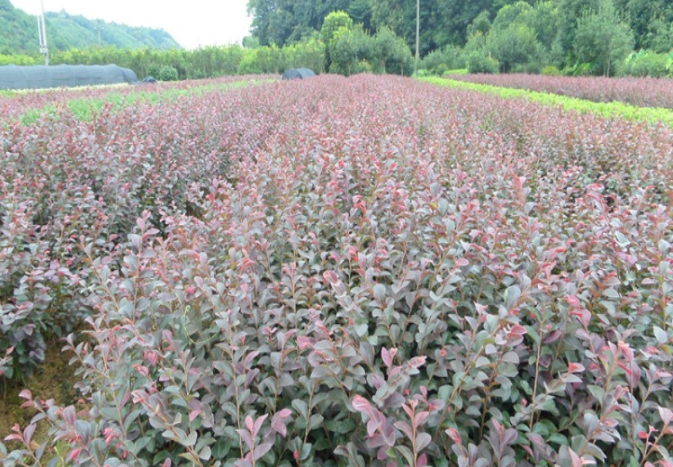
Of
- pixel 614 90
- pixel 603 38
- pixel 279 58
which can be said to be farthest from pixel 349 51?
pixel 614 90

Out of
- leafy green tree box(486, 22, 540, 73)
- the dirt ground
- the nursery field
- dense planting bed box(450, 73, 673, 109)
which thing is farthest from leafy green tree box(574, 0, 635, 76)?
the dirt ground

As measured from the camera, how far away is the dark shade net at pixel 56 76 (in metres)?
22.5

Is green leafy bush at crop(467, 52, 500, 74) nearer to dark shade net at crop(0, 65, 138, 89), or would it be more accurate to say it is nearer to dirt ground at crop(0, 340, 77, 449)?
dark shade net at crop(0, 65, 138, 89)

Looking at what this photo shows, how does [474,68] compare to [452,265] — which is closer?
[452,265]

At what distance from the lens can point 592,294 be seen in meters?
1.60

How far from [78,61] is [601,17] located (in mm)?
39923

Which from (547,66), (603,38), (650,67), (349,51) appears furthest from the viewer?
(349,51)

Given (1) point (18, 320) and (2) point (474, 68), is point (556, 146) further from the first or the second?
(2) point (474, 68)

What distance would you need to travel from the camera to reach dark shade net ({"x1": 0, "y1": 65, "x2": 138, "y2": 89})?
22.5 metres

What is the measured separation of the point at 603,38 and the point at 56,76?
28.1 meters

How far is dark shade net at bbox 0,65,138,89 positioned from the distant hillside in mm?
14824

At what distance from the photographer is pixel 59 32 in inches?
2729

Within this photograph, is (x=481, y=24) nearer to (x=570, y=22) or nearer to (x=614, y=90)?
(x=570, y=22)

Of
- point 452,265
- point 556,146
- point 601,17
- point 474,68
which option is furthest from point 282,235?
point 474,68
